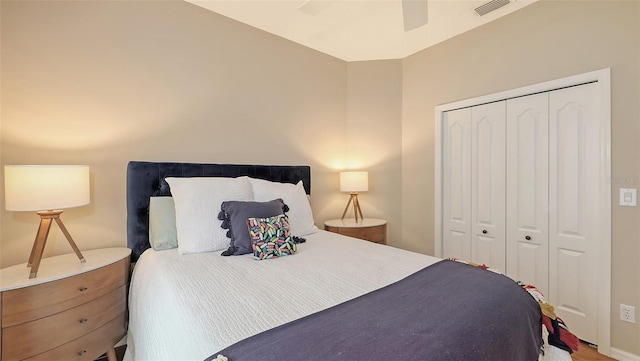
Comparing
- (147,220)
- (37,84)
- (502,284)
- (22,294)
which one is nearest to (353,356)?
(502,284)

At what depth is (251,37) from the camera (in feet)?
8.73

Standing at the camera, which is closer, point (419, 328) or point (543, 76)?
point (419, 328)

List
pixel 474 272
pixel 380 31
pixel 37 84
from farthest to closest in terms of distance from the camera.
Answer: pixel 380 31
pixel 37 84
pixel 474 272

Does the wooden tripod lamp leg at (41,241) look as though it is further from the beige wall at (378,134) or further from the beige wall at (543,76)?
the beige wall at (543,76)

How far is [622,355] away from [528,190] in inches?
50.3

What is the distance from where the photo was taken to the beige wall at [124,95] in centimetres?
170

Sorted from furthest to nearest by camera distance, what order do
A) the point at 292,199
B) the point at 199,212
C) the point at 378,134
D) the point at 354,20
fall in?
the point at 378,134
the point at 354,20
the point at 292,199
the point at 199,212

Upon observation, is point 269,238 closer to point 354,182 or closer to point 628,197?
point 354,182

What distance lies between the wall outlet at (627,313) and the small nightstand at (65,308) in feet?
11.1

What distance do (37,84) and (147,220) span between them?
3.56ft

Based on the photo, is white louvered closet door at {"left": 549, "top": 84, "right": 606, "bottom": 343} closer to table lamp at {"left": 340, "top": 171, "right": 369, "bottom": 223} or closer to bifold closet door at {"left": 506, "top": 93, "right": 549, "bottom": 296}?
bifold closet door at {"left": 506, "top": 93, "right": 549, "bottom": 296}

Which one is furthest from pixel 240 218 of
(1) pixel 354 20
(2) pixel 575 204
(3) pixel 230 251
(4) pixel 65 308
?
(2) pixel 575 204

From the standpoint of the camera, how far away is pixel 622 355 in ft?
6.27

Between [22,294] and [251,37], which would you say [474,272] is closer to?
[22,294]
